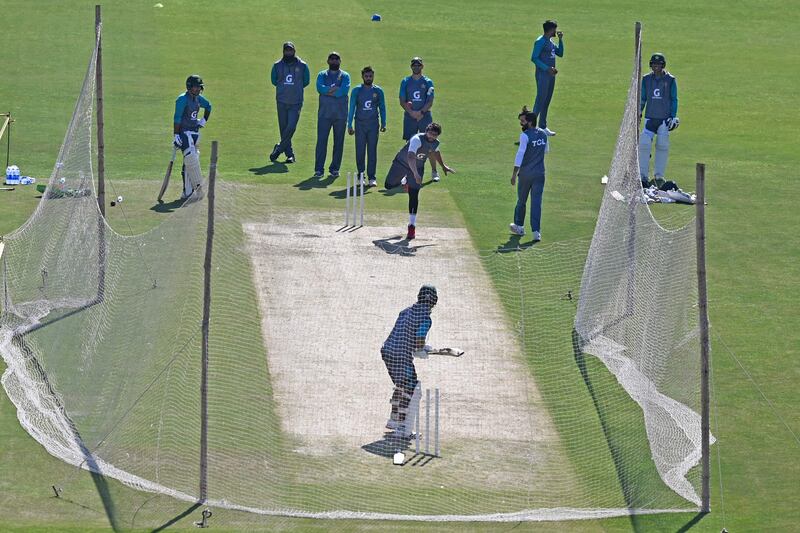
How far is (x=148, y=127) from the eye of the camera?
105 ft

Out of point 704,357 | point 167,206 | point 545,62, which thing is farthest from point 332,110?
point 704,357

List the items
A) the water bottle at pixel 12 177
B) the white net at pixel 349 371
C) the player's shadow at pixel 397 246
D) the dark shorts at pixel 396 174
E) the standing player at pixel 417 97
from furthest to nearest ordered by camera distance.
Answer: the standing player at pixel 417 97
the water bottle at pixel 12 177
the dark shorts at pixel 396 174
the player's shadow at pixel 397 246
the white net at pixel 349 371

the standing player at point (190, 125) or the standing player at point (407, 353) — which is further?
the standing player at point (190, 125)

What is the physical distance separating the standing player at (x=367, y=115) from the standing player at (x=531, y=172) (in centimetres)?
365

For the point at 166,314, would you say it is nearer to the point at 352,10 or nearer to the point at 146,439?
the point at 146,439

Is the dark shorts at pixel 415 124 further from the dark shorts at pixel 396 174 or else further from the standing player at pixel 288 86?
the standing player at pixel 288 86

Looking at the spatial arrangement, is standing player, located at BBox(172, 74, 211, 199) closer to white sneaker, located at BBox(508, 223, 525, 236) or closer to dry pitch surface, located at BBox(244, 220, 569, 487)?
dry pitch surface, located at BBox(244, 220, 569, 487)

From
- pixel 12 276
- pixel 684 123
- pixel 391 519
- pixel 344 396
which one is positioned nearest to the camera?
pixel 391 519

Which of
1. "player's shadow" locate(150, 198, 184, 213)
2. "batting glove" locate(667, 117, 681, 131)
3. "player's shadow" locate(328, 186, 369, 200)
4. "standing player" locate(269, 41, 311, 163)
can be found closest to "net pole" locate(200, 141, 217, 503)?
"player's shadow" locate(150, 198, 184, 213)

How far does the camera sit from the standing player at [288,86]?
28.8 m

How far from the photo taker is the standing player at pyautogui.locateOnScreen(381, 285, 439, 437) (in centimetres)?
1700

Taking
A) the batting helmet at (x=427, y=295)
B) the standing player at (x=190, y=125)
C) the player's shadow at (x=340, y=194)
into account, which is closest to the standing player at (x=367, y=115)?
the player's shadow at (x=340, y=194)

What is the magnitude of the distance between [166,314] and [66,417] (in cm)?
160

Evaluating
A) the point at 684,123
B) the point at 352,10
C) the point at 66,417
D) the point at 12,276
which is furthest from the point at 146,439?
the point at 352,10
